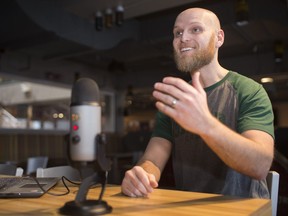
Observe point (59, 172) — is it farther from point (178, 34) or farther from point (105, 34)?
point (105, 34)

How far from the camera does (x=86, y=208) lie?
2.88ft

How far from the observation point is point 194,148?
155 centimetres

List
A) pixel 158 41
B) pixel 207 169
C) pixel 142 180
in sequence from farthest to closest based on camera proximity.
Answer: pixel 158 41
pixel 207 169
pixel 142 180

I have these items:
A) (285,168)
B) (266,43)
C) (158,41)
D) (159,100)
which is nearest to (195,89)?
(159,100)

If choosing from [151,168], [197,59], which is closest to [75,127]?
[151,168]

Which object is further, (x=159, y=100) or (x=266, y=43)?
(x=266, y=43)

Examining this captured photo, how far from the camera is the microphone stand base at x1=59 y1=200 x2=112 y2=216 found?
0.87 metres

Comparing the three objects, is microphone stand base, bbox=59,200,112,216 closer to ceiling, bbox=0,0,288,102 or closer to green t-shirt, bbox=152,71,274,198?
green t-shirt, bbox=152,71,274,198

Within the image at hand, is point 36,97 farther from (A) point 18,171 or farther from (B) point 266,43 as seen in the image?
(A) point 18,171

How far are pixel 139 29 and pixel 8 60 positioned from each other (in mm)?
2979

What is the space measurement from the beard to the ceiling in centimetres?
365

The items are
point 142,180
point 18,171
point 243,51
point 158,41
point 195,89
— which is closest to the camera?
point 195,89

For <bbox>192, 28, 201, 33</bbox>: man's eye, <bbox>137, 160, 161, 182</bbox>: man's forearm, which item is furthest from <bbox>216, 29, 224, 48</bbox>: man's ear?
<bbox>137, 160, 161, 182</bbox>: man's forearm

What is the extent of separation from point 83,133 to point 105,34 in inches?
228
